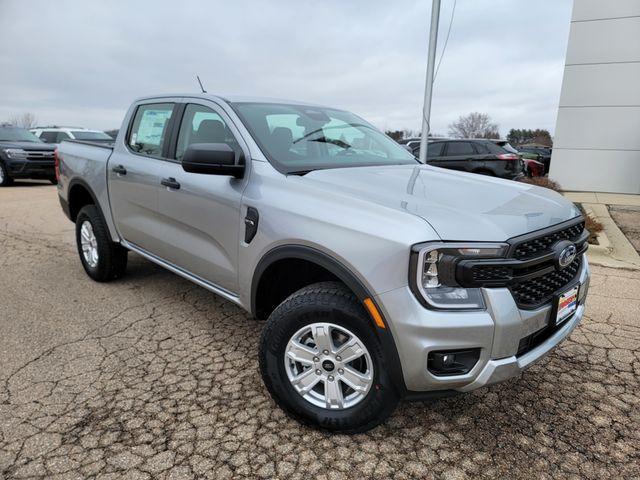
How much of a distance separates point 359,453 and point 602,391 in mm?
1614

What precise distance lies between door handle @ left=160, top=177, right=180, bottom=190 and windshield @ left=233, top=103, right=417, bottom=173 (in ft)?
2.22

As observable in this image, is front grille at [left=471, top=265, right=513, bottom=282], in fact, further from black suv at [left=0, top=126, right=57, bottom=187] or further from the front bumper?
black suv at [left=0, top=126, right=57, bottom=187]

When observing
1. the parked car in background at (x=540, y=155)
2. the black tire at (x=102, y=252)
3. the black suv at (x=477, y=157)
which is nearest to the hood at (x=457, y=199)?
the black tire at (x=102, y=252)

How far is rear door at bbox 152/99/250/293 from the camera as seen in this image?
2.92 metres

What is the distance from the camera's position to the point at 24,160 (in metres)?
12.7

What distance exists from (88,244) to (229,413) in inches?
115

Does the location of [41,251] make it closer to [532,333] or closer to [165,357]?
[165,357]

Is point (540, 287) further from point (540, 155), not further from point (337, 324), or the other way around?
point (540, 155)

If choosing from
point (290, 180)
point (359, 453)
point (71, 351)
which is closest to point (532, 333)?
point (359, 453)

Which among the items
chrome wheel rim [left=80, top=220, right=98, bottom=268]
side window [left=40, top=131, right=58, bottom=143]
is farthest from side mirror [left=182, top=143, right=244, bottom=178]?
side window [left=40, top=131, right=58, bottom=143]

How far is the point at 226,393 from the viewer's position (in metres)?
2.80

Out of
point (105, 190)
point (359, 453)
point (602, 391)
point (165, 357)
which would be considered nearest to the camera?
point (359, 453)

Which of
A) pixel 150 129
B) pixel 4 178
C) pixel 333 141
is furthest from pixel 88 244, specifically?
pixel 4 178

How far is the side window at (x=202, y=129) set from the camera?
125 inches
